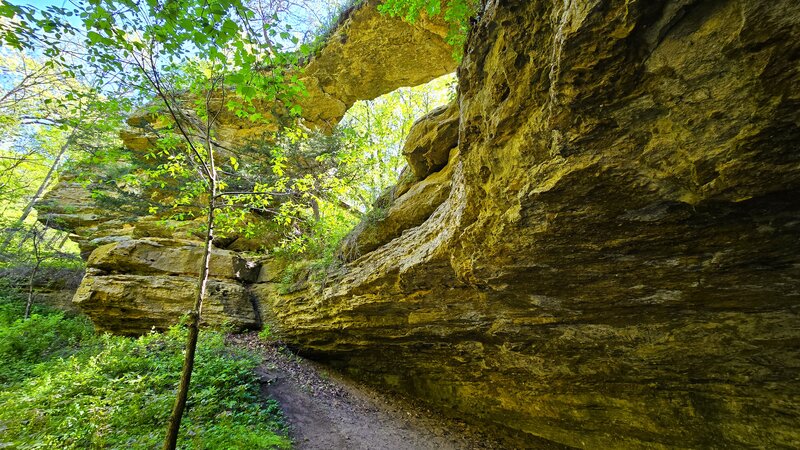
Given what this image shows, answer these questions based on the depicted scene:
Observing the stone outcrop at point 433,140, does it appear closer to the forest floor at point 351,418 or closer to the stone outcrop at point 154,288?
the forest floor at point 351,418

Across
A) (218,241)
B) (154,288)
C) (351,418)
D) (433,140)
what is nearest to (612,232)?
(433,140)

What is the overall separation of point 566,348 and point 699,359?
5.41ft

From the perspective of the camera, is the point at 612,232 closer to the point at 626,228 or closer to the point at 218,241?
the point at 626,228

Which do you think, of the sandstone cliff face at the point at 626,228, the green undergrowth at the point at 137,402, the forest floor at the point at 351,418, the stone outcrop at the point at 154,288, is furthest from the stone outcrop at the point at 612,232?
the stone outcrop at the point at 154,288

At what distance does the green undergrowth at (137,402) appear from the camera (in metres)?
4.57

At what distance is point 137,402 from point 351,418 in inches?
164

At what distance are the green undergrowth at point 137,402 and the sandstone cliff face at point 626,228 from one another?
11.6ft

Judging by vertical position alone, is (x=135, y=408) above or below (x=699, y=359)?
below

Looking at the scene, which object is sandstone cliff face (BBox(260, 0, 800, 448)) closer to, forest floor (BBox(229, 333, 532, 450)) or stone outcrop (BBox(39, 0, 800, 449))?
stone outcrop (BBox(39, 0, 800, 449))

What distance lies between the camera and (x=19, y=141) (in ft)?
38.6

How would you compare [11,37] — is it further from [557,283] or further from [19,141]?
[19,141]

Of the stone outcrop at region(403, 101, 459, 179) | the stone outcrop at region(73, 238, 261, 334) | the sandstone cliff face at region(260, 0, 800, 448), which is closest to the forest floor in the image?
the sandstone cliff face at region(260, 0, 800, 448)

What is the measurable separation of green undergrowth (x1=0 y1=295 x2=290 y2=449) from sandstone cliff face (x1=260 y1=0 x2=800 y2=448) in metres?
3.53

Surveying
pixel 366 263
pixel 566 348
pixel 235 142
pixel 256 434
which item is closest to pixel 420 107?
pixel 235 142
